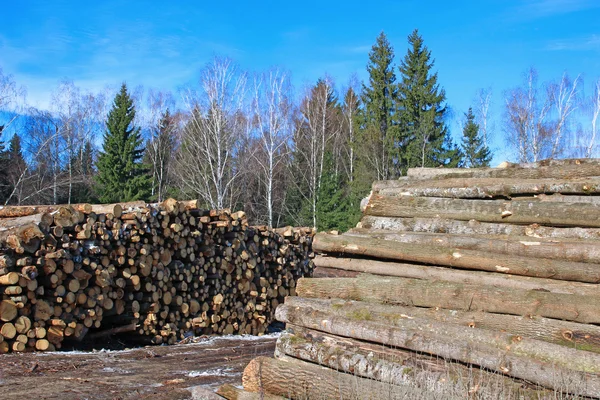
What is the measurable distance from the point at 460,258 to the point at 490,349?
3.82 ft

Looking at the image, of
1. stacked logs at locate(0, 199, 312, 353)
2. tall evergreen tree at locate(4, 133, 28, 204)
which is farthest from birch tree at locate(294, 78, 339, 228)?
stacked logs at locate(0, 199, 312, 353)

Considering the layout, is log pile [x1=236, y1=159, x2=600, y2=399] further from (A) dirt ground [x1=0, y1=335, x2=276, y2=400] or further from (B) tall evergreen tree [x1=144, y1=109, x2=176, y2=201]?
(B) tall evergreen tree [x1=144, y1=109, x2=176, y2=201]

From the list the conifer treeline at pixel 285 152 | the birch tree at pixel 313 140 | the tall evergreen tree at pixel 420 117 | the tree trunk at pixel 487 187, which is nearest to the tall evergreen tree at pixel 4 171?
the conifer treeline at pixel 285 152

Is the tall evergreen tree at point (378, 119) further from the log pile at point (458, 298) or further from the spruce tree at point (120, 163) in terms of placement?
the log pile at point (458, 298)

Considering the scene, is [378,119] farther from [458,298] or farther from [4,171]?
[458,298]

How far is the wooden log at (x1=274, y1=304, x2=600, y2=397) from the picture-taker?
147 inches

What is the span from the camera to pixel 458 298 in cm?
476

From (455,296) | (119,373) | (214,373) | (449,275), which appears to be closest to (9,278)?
(119,373)

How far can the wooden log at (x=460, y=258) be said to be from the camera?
4711 millimetres

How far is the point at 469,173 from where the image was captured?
22.1ft

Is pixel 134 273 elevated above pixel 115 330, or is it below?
above

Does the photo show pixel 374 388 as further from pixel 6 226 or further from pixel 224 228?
pixel 224 228

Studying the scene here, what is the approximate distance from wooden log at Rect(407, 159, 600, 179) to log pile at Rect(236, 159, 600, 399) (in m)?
0.02

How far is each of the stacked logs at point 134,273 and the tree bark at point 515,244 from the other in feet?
15.0
